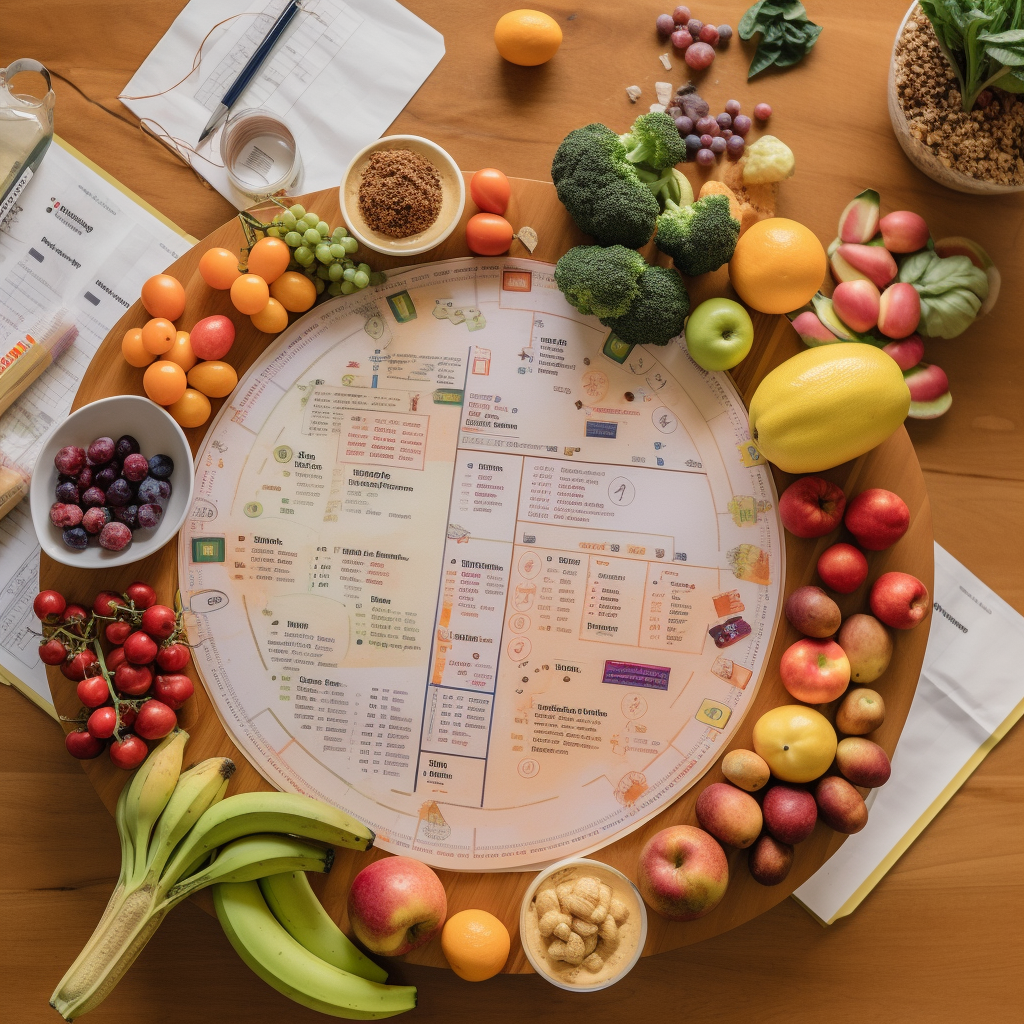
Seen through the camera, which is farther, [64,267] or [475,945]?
[64,267]

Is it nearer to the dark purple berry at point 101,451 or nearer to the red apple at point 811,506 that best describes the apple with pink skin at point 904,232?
the red apple at point 811,506

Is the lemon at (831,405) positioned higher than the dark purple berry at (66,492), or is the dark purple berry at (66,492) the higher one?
the dark purple berry at (66,492)

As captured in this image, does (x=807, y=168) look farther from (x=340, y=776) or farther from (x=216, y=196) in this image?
(x=340, y=776)

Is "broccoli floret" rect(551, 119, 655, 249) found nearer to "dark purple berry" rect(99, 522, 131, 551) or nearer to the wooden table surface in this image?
the wooden table surface

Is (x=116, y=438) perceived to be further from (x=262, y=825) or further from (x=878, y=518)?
(x=878, y=518)

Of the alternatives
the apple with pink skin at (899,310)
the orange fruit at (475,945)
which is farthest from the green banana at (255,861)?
the apple with pink skin at (899,310)

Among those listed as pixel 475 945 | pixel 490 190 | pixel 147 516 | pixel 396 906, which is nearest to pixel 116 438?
pixel 147 516
